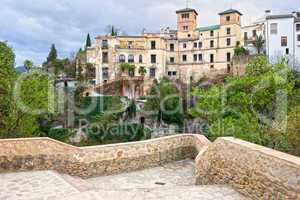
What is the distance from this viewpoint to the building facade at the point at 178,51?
51.7 m

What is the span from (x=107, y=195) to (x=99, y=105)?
3258 centimetres

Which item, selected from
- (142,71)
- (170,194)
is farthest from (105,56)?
(170,194)

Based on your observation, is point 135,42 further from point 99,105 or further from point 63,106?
point 63,106

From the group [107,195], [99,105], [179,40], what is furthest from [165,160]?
[179,40]

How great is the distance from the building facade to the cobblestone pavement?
1651 inches

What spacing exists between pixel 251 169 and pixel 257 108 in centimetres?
1205

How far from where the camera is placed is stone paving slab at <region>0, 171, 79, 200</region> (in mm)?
6824

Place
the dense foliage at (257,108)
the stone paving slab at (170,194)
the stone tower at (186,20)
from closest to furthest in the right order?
the stone paving slab at (170,194) → the dense foliage at (257,108) → the stone tower at (186,20)

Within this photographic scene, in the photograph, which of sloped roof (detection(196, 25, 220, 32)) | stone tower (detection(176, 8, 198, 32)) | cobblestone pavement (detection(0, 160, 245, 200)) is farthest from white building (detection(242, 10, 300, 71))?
cobblestone pavement (detection(0, 160, 245, 200))

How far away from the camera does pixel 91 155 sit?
33.4ft

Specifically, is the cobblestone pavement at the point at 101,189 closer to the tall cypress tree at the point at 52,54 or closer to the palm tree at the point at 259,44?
the palm tree at the point at 259,44

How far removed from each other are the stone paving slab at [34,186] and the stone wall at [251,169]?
343 cm

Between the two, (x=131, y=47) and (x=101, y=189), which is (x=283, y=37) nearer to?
(x=131, y=47)

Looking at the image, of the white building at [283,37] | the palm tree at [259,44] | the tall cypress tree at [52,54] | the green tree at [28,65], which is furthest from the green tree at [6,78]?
the tall cypress tree at [52,54]
